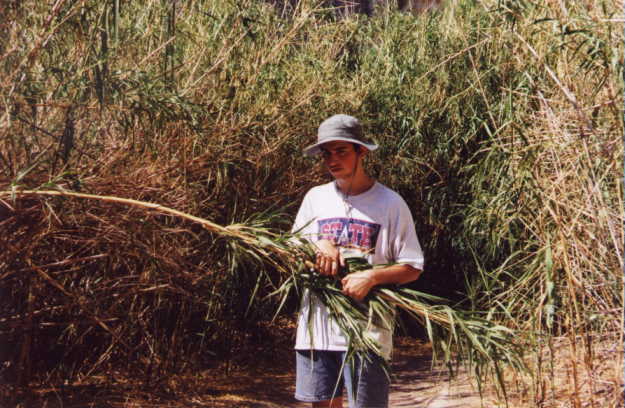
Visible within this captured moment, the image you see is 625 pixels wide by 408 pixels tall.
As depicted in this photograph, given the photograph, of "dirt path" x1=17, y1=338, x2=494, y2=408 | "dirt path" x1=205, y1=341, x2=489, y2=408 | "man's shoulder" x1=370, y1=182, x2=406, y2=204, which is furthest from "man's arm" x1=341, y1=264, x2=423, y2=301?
"dirt path" x1=205, y1=341, x2=489, y2=408

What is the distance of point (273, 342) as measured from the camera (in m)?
6.22

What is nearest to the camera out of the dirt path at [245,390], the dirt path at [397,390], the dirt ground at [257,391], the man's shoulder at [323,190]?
the man's shoulder at [323,190]

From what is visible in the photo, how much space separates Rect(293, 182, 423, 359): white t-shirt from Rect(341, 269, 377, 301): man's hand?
4.5 inches

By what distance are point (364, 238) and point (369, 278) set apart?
0.18 metres

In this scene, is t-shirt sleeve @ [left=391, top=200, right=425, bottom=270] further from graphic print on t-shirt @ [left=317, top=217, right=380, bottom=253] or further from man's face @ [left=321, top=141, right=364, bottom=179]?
man's face @ [left=321, top=141, right=364, bottom=179]

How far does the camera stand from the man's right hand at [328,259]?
9.11 ft

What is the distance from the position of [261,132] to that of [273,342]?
1.74 m

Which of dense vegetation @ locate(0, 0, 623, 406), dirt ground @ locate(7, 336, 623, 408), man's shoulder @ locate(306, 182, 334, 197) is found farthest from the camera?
dirt ground @ locate(7, 336, 623, 408)

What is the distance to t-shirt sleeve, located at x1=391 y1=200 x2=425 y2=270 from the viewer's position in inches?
113

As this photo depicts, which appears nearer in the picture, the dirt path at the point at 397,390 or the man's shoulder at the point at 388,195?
the man's shoulder at the point at 388,195

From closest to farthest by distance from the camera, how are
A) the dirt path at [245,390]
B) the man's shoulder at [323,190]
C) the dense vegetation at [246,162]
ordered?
the man's shoulder at [323,190] → the dense vegetation at [246,162] → the dirt path at [245,390]

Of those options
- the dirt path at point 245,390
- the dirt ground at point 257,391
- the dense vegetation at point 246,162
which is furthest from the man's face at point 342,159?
the dirt path at point 245,390

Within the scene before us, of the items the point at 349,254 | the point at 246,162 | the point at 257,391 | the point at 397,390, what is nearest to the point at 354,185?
the point at 349,254

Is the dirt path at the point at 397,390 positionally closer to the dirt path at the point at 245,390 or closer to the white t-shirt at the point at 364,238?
the dirt path at the point at 245,390
